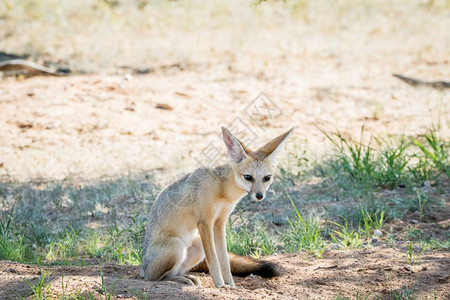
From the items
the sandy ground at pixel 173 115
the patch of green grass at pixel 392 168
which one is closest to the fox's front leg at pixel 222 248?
the patch of green grass at pixel 392 168

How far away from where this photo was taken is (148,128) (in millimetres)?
10125

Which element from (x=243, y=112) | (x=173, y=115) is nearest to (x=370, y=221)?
(x=243, y=112)

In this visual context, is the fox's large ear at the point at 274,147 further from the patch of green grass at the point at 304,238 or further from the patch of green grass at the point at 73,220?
the patch of green grass at the point at 73,220

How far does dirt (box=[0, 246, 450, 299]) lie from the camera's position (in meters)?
4.12

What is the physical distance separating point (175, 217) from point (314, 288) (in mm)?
1245

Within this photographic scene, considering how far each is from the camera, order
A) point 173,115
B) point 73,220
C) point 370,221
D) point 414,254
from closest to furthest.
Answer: point 414,254 → point 370,221 → point 73,220 → point 173,115

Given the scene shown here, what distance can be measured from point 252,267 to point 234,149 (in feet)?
3.35

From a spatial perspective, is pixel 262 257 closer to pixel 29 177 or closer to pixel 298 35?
pixel 29 177

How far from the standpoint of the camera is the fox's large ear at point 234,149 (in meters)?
4.75

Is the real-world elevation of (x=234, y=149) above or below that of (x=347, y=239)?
above

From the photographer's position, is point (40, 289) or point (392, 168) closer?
point (40, 289)

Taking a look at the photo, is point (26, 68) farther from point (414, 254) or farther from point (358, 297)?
point (358, 297)

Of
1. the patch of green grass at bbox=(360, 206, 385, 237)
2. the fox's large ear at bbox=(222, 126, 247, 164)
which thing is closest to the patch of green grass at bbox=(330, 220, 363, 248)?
the patch of green grass at bbox=(360, 206, 385, 237)

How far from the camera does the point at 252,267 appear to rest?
16.4 feet
